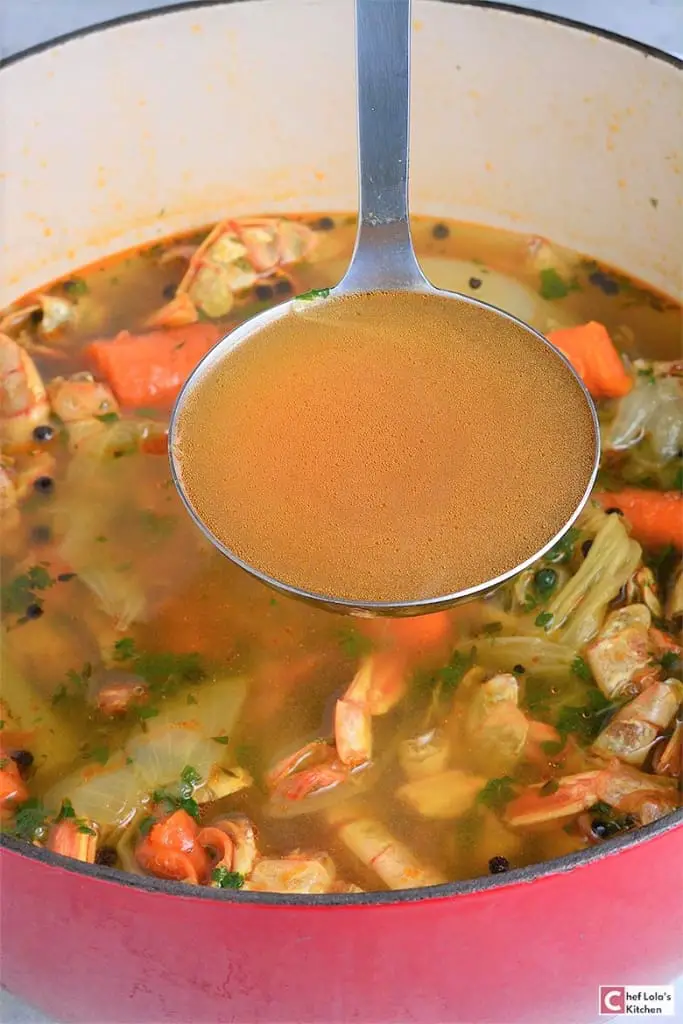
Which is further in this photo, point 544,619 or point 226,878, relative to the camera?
point 544,619

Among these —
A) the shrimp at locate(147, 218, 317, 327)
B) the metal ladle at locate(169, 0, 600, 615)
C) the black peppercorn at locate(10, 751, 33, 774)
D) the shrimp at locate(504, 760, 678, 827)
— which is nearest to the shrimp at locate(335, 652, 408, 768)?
the shrimp at locate(504, 760, 678, 827)

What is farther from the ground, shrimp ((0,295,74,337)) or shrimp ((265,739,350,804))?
shrimp ((0,295,74,337))

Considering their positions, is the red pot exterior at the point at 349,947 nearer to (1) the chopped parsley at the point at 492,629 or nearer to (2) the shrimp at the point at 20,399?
(1) the chopped parsley at the point at 492,629

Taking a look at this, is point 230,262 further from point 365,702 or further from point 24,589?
point 365,702

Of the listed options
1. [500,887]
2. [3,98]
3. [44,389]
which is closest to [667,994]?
[500,887]

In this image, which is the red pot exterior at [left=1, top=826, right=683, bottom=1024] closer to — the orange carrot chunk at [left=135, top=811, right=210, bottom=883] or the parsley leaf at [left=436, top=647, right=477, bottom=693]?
the orange carrot chunk at [left=135, top=811, right=210, bottom=883]

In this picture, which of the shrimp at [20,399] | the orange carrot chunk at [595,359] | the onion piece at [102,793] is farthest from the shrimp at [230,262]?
the onion piece at [102,793]

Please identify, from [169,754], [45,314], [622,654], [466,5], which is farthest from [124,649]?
[466,5]
